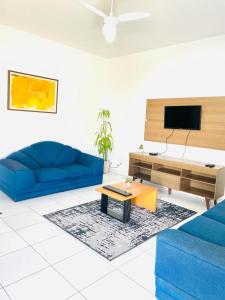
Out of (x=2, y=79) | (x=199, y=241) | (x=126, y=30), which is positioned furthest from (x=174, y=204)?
(x=2, y=79)

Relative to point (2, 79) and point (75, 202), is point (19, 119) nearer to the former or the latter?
point (2, 79)

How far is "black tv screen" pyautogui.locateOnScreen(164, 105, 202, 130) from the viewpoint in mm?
4043

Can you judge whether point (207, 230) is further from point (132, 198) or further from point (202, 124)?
point (202, 124)

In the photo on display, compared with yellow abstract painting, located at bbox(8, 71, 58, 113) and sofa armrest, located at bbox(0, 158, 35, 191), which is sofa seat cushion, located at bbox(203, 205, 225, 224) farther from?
yellow abstract painting, located at bbox(8, 71, 58, 113)

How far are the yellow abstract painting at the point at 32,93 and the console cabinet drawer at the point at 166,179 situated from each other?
2.48m

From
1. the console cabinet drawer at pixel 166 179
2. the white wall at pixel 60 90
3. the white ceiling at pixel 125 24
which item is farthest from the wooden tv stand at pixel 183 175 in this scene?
the white ceiling at pixel 125 24

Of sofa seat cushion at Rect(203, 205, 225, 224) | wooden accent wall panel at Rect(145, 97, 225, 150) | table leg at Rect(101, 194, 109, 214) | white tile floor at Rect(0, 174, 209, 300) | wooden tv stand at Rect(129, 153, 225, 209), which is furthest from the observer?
wooden accent wall panel at Rect(145, 97, 225, 150)

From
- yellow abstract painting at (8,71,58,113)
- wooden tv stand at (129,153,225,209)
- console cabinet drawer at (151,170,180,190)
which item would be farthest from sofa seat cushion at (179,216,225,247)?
yellow abstract painting at (8,71,58,113)

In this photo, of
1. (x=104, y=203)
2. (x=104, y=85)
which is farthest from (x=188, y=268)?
(x=104, y=85)

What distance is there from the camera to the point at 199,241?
1.54 metres

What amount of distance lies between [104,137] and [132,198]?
2.52m

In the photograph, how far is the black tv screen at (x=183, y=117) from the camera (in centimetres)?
404

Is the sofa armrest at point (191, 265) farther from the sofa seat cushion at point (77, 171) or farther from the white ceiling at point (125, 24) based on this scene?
the white ceiling at point (125, 24)

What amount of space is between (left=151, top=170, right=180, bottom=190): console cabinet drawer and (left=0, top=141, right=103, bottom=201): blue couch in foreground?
1085 mm
